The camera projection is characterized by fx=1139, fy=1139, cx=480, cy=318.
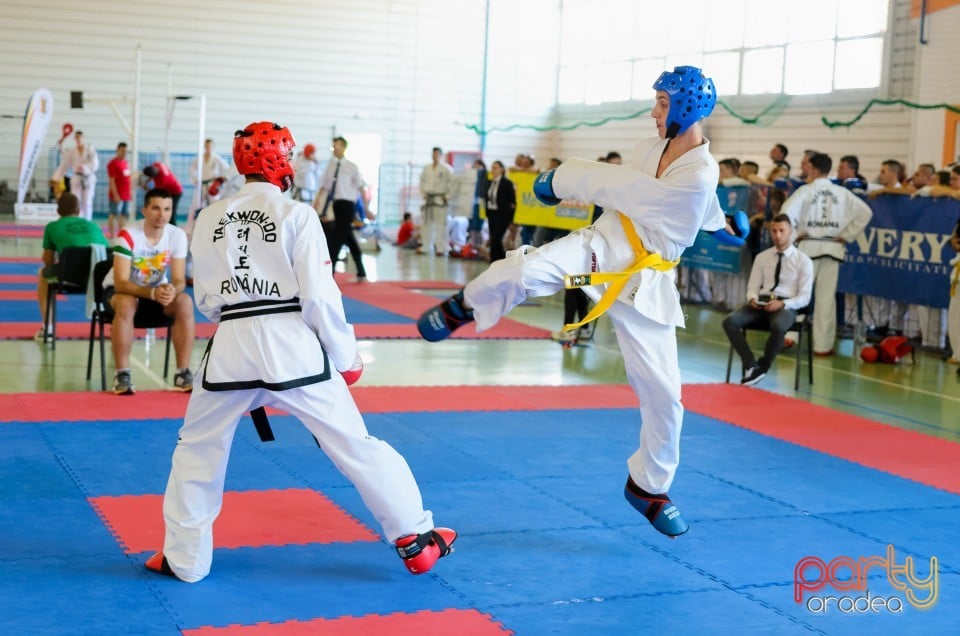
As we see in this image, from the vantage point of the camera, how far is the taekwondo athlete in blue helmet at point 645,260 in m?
4.12

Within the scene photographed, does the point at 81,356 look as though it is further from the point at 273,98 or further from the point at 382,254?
the point at 273,98

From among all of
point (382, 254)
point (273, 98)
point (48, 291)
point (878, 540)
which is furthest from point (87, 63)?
point (878, 540)

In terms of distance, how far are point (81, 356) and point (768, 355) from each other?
5000mm

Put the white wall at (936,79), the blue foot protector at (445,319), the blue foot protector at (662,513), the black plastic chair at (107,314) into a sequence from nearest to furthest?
the blue foot protector at (445,319) < the blue foot protector at (662,513) < the black plastic chair at (107,314) < the white wall at (936,79)

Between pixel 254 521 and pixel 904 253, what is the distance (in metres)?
7.84

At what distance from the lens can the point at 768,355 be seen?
8297 mm

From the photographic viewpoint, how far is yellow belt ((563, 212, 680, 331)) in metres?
4.18

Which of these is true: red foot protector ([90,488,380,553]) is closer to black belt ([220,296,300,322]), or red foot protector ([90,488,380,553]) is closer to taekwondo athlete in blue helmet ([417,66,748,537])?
taekwondo athlete in blue helmet ([417,66,748,537])

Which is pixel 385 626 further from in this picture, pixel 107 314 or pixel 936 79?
pixel 936 79

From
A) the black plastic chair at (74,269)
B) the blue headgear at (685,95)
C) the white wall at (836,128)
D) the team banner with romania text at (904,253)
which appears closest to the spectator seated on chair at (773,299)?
the team banner with romania text at (904,253)

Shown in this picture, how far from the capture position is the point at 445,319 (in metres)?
4.27

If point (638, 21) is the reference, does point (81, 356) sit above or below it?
below

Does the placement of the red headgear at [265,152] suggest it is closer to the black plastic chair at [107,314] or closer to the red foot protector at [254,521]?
the red foot protector at [254,521]

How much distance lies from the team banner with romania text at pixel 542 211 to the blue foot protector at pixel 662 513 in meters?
10.1
